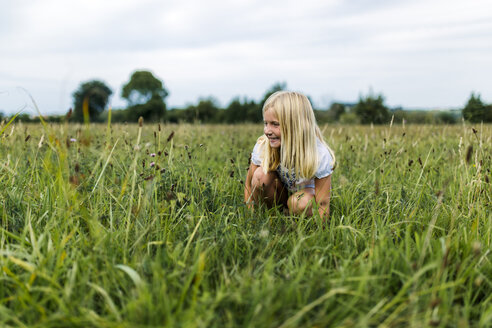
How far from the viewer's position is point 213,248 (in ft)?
6.16

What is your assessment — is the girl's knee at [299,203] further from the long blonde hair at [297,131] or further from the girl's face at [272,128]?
the girl's face at [272,128]

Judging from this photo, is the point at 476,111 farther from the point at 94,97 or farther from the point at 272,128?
the point at 94,97

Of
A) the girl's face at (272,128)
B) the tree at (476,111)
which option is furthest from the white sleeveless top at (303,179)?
the tree at (476,111)

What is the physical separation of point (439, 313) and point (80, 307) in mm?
1403

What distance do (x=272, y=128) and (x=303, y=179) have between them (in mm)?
465

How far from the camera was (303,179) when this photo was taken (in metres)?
2.77

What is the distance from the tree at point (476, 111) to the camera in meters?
4.07

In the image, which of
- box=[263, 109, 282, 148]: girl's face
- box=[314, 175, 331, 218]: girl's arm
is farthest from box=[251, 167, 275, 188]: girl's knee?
box=[314, 175, 331, 218]: girl's arm

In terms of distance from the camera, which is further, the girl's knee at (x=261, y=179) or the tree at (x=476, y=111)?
the tree at (x=476, y=111)

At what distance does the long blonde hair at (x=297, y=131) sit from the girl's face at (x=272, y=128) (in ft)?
0.11

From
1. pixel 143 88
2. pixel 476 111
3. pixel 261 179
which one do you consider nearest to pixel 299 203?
pixel 261 179

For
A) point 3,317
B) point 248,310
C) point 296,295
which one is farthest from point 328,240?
point 3,317

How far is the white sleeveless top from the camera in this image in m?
2.73

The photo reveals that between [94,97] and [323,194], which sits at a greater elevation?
[94,97]
